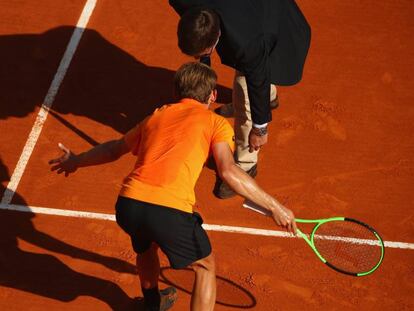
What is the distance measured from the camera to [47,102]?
26.6 feet

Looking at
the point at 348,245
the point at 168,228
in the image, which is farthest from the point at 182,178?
the point at 348,245

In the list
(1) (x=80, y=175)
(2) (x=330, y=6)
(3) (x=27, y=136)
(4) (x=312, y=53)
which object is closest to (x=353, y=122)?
(4) (x=312, y=53)

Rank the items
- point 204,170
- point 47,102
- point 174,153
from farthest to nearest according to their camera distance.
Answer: point 47,102 < point 204,170 < point 174,153

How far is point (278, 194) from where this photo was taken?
7258 millimetres

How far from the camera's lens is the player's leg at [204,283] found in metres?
5.27

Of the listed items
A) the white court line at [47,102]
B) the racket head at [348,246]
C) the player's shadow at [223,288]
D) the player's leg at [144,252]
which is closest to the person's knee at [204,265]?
the player's leg at [144,252]

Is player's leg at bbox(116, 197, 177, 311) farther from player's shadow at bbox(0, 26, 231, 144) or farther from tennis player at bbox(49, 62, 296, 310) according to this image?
player's shadow at bbox(0, 26, 231, 144)

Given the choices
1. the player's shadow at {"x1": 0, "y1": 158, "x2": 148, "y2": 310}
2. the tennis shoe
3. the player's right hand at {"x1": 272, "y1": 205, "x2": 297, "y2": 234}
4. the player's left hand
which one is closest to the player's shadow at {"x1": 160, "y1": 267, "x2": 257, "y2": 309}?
the tennis shoe

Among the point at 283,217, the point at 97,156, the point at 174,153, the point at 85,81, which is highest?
the point at 174,153

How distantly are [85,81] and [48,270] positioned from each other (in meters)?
2.72

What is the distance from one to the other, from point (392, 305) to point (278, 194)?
66.1 inches

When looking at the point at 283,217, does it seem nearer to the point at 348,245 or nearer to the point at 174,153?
the point at 174,153

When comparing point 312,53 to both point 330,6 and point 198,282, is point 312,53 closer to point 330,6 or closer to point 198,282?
point 330,6

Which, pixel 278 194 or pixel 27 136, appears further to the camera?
pixel 27 136
